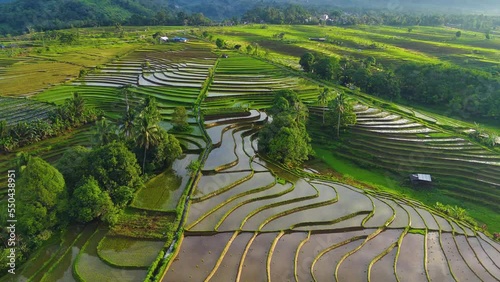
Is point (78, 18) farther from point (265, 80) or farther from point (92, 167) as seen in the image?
point (92, 167)

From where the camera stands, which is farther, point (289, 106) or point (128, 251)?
point (289, 106)

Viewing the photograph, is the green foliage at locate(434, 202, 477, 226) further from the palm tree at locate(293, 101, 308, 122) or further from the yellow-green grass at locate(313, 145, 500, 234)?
the palm tree at locate(293, 101, 308, 122)


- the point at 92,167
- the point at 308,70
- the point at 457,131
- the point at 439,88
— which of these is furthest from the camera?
the point at 308,70

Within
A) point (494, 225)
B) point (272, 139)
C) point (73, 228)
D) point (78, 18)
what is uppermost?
point (78, 18)

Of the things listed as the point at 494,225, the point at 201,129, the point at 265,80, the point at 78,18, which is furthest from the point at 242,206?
the point at 78,18

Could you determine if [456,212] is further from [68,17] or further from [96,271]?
[68,17]

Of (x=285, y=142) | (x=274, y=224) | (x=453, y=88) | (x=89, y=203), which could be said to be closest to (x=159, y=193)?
(x=89, y=203)

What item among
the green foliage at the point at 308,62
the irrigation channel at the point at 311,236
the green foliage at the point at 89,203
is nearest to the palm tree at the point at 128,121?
the irrigation channel at the point at 311,236

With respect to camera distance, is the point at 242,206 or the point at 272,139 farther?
the point at 272,139
